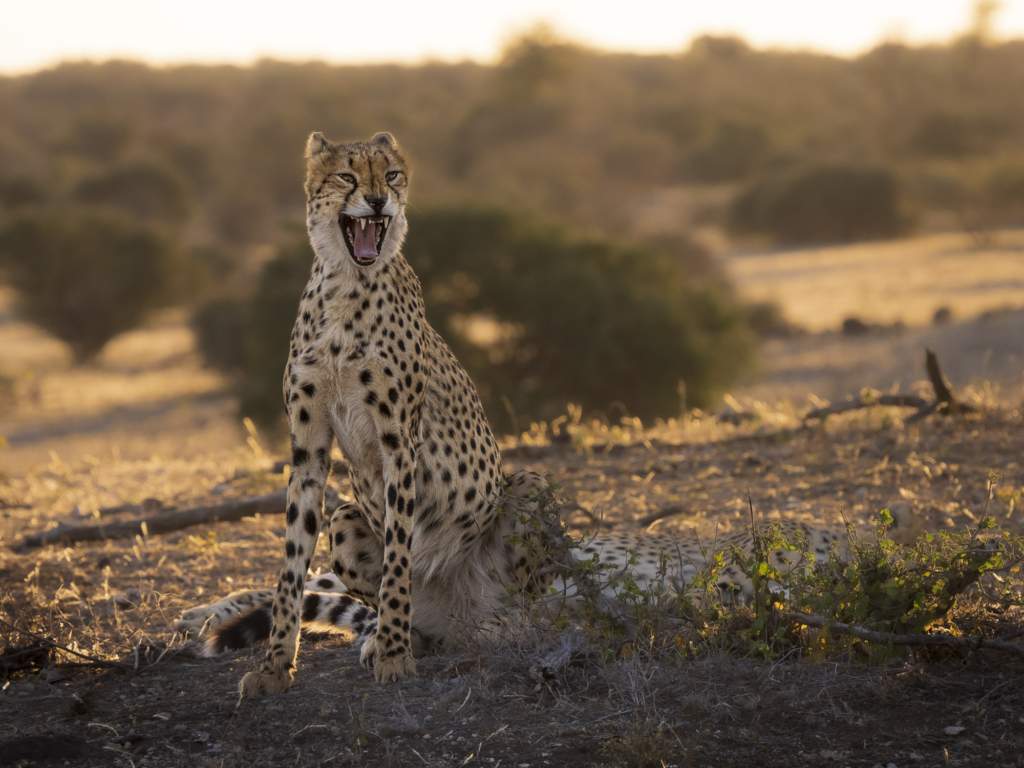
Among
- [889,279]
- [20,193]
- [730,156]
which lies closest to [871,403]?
[889,279]

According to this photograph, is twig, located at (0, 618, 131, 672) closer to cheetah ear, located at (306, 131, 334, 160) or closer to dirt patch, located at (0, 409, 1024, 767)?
dirt patch, located at (0, 409, 1024, 767)

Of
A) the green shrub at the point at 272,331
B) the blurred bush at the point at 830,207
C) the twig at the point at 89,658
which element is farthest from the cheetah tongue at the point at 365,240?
the blurred bush at the point at 830,207

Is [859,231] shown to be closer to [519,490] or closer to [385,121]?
[385,121]

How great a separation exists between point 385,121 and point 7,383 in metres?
34.3

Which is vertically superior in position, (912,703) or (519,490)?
(519,490)

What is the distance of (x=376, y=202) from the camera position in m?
2.79

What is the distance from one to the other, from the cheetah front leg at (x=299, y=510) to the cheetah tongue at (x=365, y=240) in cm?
36

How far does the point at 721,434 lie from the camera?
18.0 ft

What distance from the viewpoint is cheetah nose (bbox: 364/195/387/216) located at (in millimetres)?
2777

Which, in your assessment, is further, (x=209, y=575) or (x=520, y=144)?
(x=520, y=144)

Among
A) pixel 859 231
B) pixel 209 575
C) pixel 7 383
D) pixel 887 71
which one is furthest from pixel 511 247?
pixel 887 71

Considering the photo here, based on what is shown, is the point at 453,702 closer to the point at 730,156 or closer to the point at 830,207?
the point at 830,207

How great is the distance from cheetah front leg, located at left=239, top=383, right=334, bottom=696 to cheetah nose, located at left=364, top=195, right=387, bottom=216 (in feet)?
1.54

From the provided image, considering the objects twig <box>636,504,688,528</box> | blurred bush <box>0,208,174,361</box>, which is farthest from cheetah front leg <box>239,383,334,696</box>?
blurred bush <box>0,208,174,361</box>
